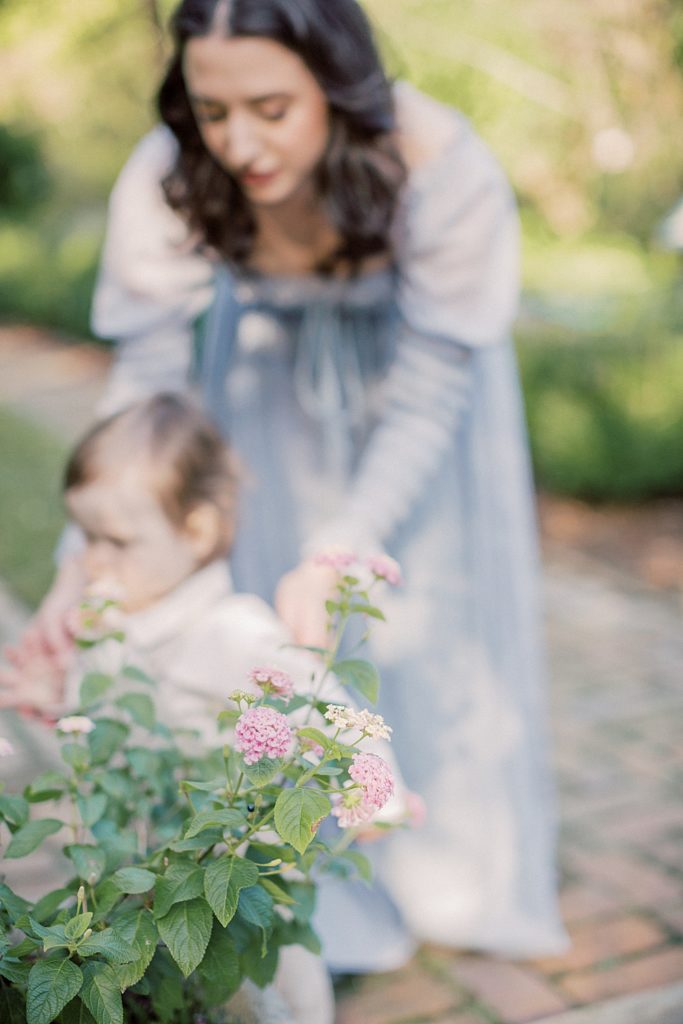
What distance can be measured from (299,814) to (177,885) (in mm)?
173

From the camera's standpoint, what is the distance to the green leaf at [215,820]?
3.90 ft

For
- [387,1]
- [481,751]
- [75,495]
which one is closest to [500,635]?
[481,751]

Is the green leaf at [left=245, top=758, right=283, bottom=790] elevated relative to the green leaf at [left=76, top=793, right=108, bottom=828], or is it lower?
elevated

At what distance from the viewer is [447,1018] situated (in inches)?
88.7

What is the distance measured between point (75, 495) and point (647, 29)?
31.3ft

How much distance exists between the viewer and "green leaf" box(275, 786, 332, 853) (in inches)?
45.4

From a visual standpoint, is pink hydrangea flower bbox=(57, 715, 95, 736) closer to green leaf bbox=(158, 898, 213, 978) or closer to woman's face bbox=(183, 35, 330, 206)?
green leaf bbox=(158, 898, 213, 978)

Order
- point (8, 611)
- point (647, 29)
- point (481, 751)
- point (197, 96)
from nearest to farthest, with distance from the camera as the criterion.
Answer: point (197, 96), point (481, 751), point (8, 611), point (647, 29)

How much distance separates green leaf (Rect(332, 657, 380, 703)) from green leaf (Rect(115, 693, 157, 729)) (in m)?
0.31

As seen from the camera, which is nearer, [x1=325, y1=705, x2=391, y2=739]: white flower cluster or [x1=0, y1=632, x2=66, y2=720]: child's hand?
[x1=325, y1=705, x2=391, y2=739]: white flower cluster

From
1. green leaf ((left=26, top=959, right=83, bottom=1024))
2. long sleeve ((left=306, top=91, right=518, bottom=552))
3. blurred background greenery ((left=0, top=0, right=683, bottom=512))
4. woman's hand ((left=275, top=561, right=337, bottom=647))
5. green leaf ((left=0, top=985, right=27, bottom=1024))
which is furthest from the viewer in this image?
blurred background greenery ((left=0, top=0, right=683, bottom=512))

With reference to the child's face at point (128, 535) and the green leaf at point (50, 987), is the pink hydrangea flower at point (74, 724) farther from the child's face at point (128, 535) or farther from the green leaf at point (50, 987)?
the child's face at point (128, 535)

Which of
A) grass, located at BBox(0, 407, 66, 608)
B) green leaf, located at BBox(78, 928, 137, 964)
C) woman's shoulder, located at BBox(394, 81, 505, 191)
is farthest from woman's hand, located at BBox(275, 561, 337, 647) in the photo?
grass, located at BBox(0, 407, 66, 608)

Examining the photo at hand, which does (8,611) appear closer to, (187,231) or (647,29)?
(187,231)
